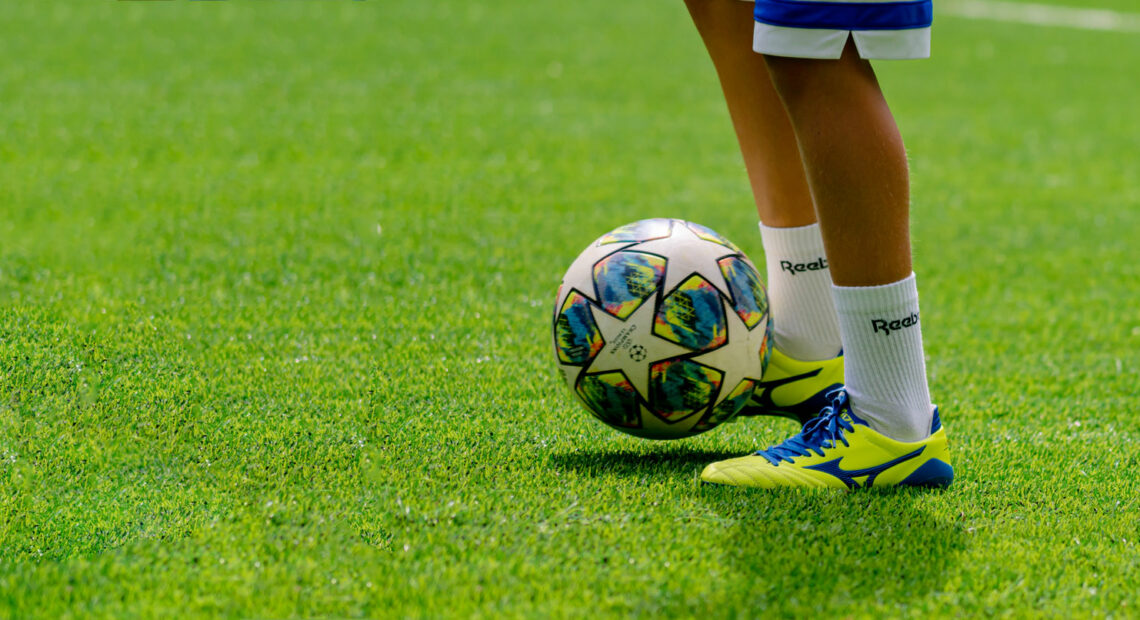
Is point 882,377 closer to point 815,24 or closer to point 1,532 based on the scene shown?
point 815,24

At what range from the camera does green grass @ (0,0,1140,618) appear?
2592 millimetres

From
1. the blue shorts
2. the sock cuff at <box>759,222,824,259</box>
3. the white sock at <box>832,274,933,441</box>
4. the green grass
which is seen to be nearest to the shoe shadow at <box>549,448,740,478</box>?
the green grass

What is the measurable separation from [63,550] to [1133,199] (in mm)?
6948

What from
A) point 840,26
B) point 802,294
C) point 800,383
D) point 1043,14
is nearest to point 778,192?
point 802,294

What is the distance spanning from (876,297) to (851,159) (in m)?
0.35

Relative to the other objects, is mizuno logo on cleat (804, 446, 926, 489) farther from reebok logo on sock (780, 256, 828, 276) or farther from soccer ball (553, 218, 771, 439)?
reebok logo on sock (780, 256, 828, 276)

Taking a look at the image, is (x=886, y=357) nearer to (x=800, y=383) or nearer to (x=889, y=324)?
(x=889, y=324)

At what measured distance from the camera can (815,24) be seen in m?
2.76

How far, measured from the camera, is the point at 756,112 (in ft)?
11.6

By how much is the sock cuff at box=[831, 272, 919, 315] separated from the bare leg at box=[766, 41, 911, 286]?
20 millimetres

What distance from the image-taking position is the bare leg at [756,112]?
346 cm

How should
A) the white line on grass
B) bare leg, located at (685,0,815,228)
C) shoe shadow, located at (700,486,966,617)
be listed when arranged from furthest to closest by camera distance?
the white line on grass → bare leg, located at (685,0,815,228) → shoe shadow, located at (700,486,966,617)

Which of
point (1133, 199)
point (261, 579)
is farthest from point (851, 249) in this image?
point (1133, 199)

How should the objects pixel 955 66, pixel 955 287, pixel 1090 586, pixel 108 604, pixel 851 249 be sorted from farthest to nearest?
pixel 955 66, pixel 955 287, pixel 851 249, pixel 1090 586, pixel 108 604
